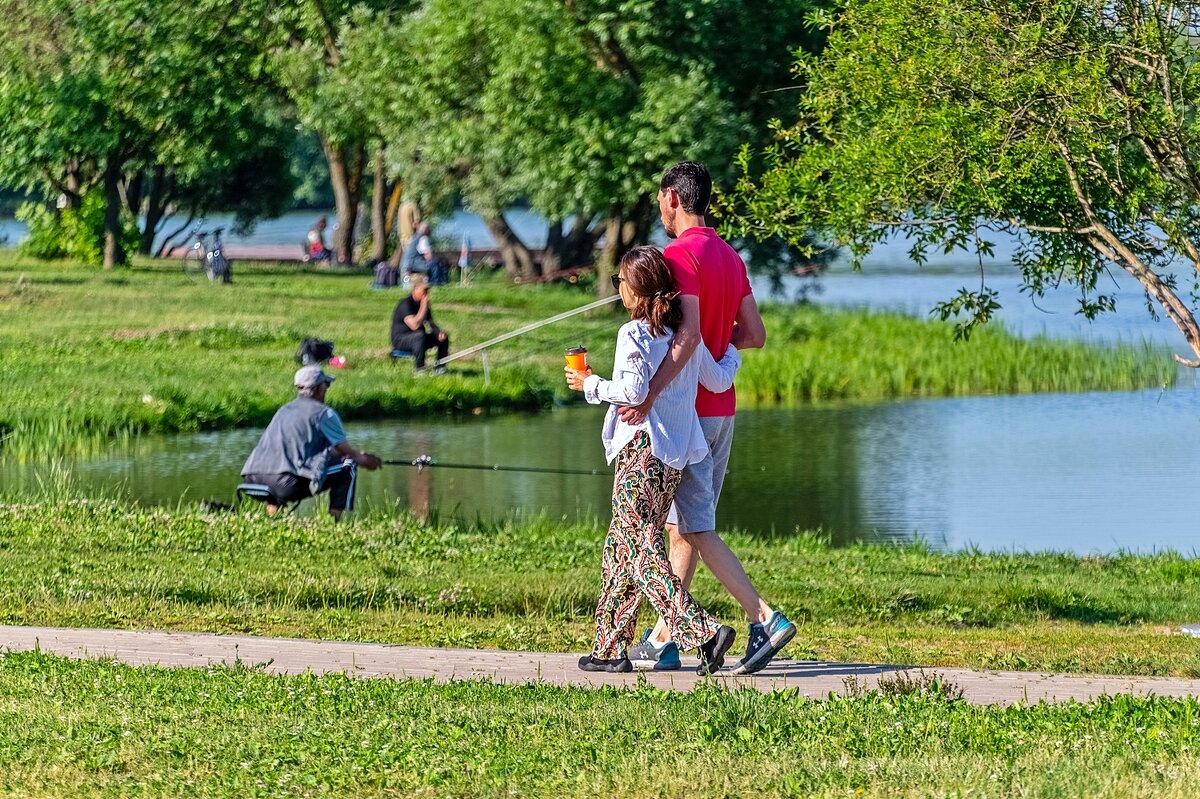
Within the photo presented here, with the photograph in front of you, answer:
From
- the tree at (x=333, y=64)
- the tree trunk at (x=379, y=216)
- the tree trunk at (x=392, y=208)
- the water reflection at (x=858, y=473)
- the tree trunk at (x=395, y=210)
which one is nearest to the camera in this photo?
the water reflection at (x=858, y=473)

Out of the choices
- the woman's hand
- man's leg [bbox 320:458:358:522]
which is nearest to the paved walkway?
the woman's hand

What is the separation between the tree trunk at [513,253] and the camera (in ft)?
126

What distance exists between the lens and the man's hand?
6.70m

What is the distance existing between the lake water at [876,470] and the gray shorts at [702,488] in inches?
276

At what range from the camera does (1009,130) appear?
11.2m

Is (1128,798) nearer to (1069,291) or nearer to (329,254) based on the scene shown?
(1069,291)

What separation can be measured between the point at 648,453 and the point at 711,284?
0.71 m

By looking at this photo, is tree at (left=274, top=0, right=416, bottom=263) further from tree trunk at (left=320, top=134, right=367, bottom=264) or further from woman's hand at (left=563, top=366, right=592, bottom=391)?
woman's hand at (left=563, top=366, right=592, bottom=391)

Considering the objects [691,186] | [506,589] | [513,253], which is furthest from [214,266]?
[691,186]

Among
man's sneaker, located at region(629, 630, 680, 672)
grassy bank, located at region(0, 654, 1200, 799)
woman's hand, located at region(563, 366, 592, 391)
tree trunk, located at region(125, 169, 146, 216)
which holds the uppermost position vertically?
tree trunk, located at region(125, 169, 146, 216)

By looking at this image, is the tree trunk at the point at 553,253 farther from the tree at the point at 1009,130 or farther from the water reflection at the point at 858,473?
the tree at the point at 1009,130

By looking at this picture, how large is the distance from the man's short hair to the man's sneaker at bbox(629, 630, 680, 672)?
1.69 meters

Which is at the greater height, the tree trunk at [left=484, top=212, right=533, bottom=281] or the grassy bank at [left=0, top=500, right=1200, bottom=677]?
the tree trunk at [left=484, top=212, right=533, bottom=281]

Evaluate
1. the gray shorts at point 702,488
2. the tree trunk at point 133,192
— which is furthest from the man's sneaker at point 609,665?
the tree trunk at point 133,192
